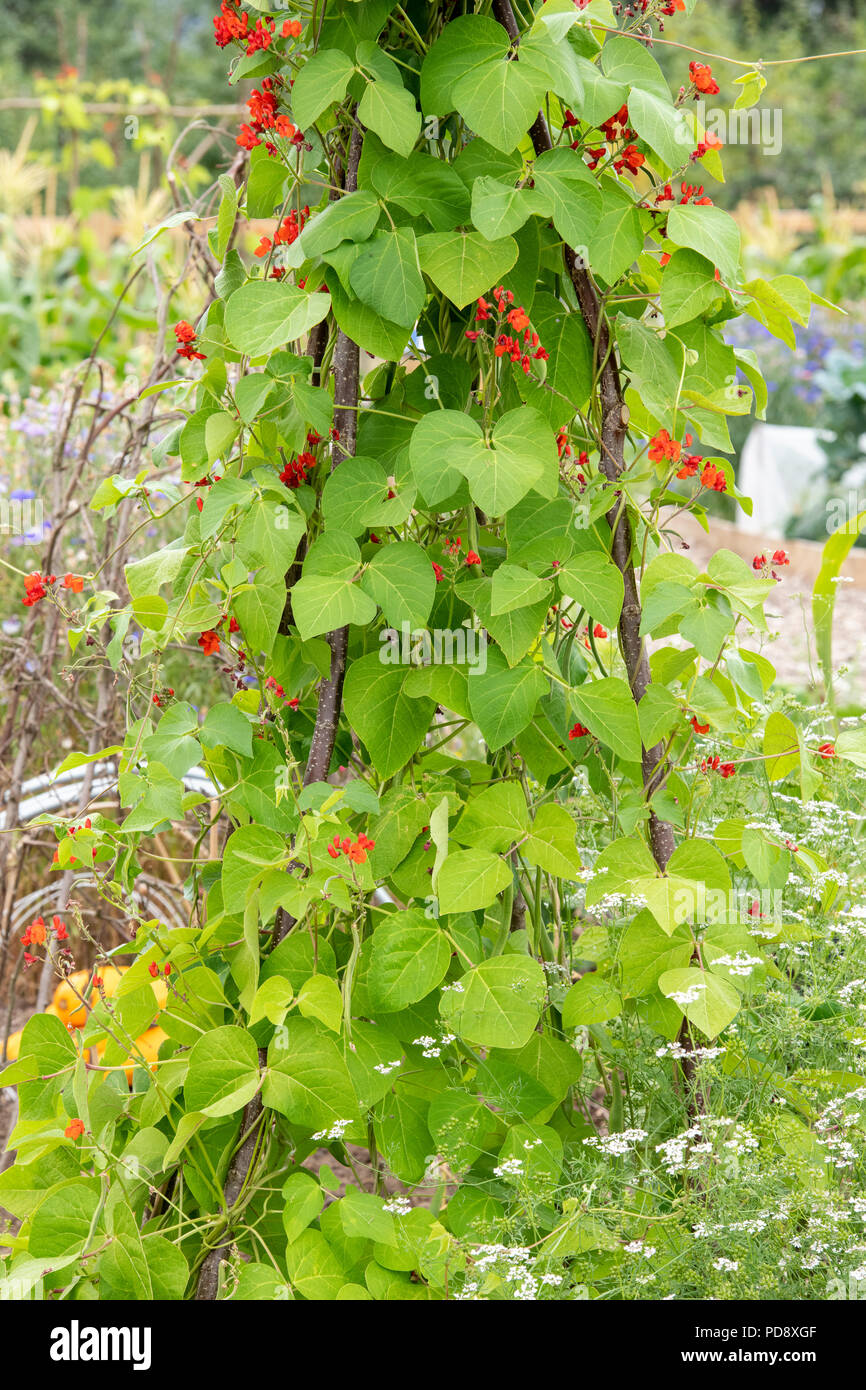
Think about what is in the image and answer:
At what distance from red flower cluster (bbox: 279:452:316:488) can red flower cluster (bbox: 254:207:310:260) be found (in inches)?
8.4

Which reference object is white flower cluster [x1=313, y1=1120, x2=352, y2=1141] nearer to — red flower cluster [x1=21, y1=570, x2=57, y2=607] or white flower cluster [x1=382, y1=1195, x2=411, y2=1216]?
white flower cluster [x1=382, y1=1195, x2=411, y2=1216]

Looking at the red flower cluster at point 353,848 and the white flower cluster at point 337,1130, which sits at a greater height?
the red flower cluster at point 353,848

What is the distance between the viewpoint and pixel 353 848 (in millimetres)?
1147

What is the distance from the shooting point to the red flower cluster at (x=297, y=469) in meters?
1.32

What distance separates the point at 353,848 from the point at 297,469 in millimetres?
429

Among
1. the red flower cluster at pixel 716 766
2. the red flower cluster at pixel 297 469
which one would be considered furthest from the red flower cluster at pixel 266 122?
the red flower cluster at pixel 716 766

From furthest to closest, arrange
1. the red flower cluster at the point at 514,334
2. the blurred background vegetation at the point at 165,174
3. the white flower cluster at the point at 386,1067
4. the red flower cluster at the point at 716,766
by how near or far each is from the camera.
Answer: the blurred background vegetation at the point at 165,174 < the red flower cluster at the point at 716,766 < the white flower cluster at the point at 386,1067 < the red flower cluster at the point at 514,334

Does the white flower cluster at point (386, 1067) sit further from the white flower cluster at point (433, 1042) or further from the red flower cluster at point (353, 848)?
the red flower cluster at point (353, 848)

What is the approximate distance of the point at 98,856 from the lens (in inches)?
52.7

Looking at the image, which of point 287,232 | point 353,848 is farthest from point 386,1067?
point 287,232

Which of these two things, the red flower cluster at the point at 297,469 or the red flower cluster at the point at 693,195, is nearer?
the red flower cluster at the point at 693,195

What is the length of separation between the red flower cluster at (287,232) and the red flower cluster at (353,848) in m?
0.61

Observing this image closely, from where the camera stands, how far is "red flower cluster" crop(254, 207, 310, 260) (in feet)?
4.16

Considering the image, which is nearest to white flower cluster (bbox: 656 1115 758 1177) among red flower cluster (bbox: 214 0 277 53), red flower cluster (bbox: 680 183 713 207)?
red flower cluster (bbox: 680 183 713 207)
